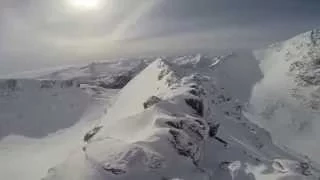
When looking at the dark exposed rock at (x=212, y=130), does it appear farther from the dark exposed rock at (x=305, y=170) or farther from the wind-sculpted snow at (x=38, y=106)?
the wind-sculpted snow at (x=38, y=106)

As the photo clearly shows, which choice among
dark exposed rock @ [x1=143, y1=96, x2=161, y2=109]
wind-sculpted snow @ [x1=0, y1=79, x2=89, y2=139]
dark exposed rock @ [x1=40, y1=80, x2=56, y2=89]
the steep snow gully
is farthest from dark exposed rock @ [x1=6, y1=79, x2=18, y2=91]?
dark exposed rock @ [x1=143, y1=96, x2=161, y2=109]

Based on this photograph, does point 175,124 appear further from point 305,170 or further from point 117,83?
point 117,83

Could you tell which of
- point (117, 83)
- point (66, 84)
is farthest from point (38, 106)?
point (117, 83)

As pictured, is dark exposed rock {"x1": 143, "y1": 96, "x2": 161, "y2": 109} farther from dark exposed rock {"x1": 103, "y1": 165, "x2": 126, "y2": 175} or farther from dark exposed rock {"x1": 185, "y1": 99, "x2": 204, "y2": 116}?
dark exposed rock {"x1": 103, "y1": 165, "x2": 126, "y2": 175}

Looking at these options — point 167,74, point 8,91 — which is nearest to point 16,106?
point 8,91

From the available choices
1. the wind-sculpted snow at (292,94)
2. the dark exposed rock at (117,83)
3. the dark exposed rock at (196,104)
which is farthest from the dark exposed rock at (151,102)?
the dark exposed rock at (117,83)

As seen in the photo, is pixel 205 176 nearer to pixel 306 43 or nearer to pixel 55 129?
pixel 55 129
